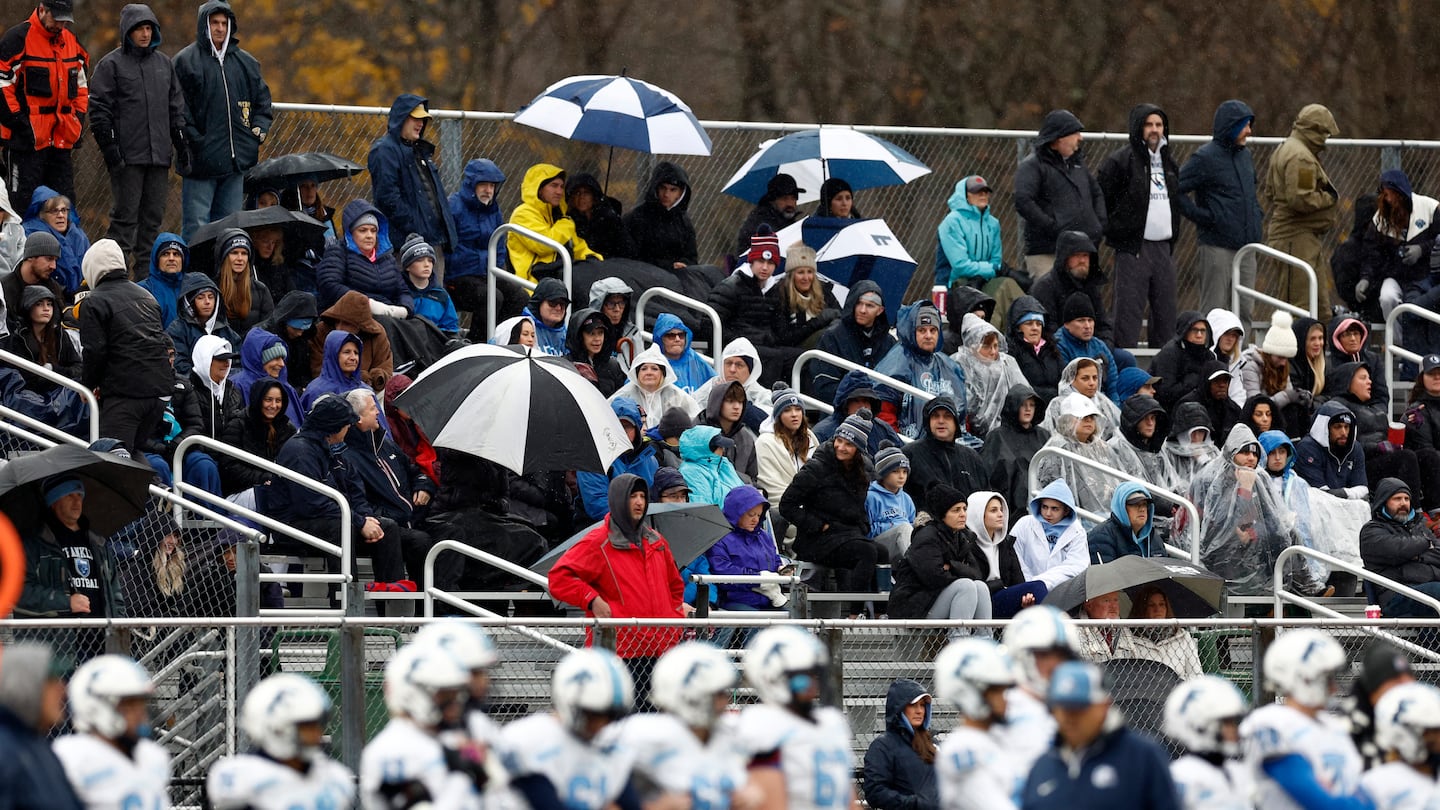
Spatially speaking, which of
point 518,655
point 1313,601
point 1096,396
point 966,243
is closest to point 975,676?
point 518,655

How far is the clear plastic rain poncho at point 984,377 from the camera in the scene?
1798 centimetres

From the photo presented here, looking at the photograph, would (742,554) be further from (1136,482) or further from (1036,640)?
(1036,640)

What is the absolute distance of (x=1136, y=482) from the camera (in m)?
16.1

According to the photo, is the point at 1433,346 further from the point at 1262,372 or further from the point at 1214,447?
the point at 1214,447

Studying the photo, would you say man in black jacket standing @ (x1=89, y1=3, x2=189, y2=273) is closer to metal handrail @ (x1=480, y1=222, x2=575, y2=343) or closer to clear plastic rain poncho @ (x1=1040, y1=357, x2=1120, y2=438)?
metal handrail @ (x1=480, y1=222, x2=575, y2=343)

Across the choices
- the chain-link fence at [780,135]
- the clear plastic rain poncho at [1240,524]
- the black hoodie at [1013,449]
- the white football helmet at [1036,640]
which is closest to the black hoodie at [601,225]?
the chain-link fence at [780,135]

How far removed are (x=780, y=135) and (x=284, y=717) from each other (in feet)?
39.6

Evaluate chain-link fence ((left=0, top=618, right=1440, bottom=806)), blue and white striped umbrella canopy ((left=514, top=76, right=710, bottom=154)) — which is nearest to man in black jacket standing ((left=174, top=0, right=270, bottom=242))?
blue and white striped umbrella canopy ((left=514, top=76, right=710, bottom=154))

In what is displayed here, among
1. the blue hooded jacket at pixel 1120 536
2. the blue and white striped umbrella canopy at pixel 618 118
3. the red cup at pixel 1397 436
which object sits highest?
the blue and white striped umbrella canopy at pixel 618 118

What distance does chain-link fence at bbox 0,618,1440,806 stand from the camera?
40.6 feet

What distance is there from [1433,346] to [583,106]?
675cm

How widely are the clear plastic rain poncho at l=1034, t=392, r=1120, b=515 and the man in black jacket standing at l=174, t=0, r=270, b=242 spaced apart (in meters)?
5.82

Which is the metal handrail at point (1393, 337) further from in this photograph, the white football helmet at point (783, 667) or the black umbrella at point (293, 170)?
the white football helmet at point (783, 667)

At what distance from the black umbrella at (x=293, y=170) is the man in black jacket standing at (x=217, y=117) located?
18 cm
